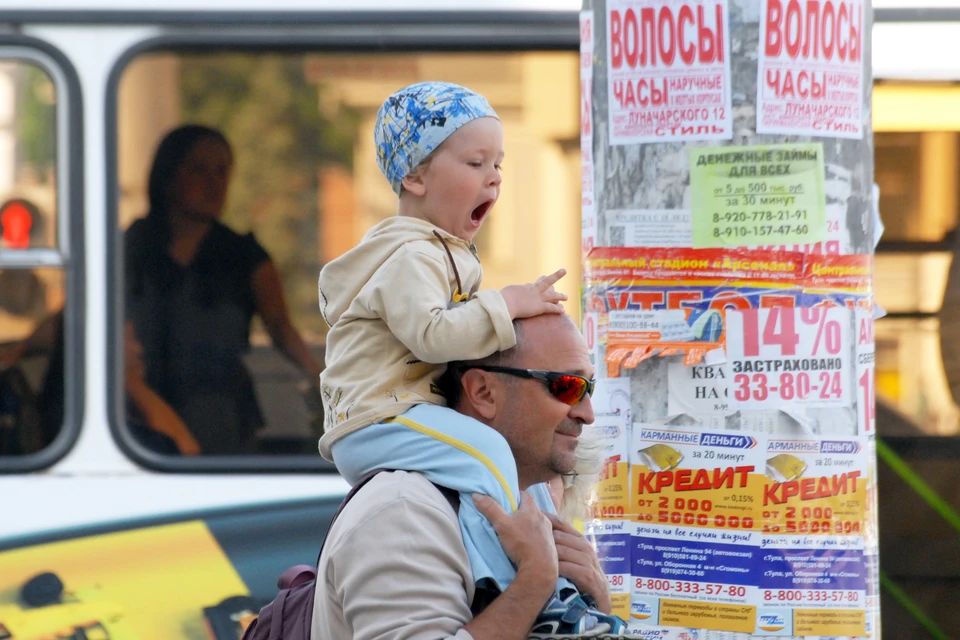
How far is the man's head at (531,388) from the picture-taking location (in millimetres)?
1896

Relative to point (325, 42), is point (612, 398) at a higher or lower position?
lower

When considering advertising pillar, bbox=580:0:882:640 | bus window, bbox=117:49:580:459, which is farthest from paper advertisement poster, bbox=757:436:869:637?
bus window, bbox=117:49:580:459

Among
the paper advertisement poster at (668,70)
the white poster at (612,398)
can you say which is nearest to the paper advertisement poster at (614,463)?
the white poster at (612,398)

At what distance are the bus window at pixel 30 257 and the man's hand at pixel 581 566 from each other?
2.19 meters

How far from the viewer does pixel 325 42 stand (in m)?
3.57

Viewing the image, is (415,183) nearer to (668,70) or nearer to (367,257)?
(367,257)

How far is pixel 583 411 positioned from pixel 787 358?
47cm

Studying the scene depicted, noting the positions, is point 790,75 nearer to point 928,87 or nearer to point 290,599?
point 290,599

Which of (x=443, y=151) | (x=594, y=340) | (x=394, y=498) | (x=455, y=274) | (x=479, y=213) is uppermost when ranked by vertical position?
(x=443, y=151)

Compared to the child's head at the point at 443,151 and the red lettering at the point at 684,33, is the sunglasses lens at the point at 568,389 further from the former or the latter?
the red lettering at the point at 684,33

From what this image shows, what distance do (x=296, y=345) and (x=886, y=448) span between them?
195 centimetres

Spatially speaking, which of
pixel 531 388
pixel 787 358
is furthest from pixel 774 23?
pixel 531 388

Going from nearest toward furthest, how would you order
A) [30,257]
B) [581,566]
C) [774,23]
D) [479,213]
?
[581,566] → [479,213] → [774,23] → [30,257]

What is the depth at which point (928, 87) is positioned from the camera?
3.59 meters
